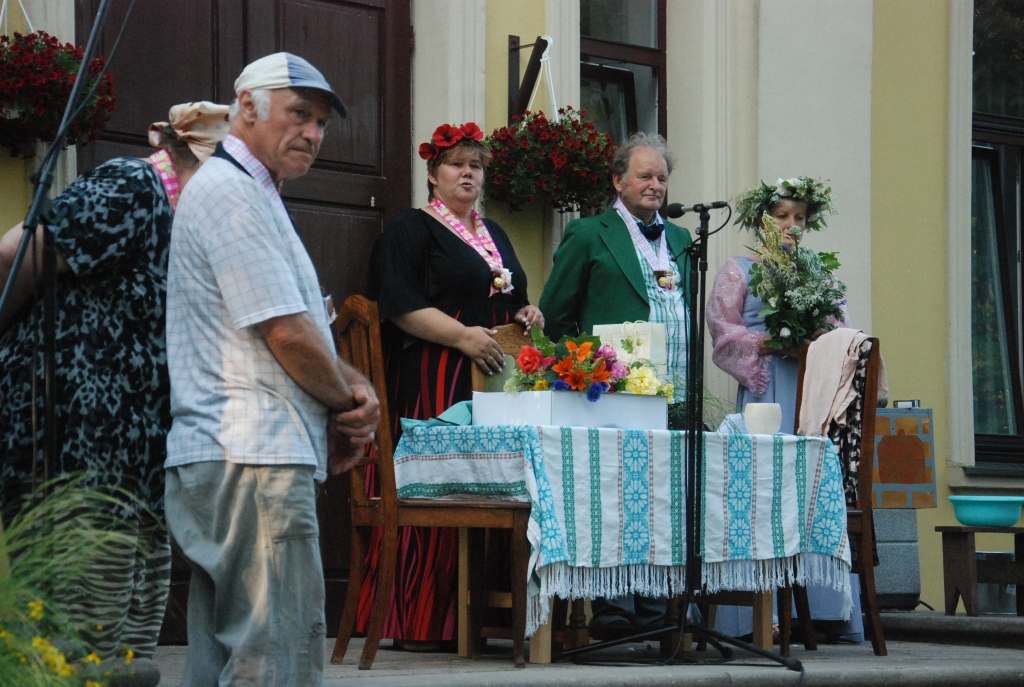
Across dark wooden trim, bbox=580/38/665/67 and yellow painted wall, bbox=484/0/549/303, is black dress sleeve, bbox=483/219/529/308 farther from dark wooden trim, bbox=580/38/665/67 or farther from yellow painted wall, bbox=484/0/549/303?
dark wooden trim, bbox=580/38/665/67

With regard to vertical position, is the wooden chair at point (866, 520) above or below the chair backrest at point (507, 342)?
below

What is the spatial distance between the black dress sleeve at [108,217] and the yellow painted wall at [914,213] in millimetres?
5223

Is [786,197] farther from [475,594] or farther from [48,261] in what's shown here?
[48,261]

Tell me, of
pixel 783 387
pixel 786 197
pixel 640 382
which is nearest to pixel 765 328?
pixel 783 387

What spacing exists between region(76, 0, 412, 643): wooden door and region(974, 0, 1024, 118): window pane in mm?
3844

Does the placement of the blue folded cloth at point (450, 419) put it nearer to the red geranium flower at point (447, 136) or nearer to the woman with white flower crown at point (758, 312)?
the red geranium flower at point (447, 136)

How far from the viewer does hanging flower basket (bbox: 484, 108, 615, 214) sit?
6328 mm

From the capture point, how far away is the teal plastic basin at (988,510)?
23.5 ft

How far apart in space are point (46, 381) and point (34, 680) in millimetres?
958

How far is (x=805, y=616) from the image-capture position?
573 cm

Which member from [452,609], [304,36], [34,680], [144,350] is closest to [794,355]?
[452,609]

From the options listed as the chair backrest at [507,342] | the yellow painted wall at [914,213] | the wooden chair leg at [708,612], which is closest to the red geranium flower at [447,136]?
the chair backrest at [507,342]

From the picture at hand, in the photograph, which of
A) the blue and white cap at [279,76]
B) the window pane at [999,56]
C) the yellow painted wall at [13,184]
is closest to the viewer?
the blue and white cap at [279,76]

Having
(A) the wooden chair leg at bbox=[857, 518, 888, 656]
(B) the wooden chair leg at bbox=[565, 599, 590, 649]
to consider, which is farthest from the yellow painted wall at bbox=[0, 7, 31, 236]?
(A) the wooden chair leg at bbox=[857, 518, 888, 656]
